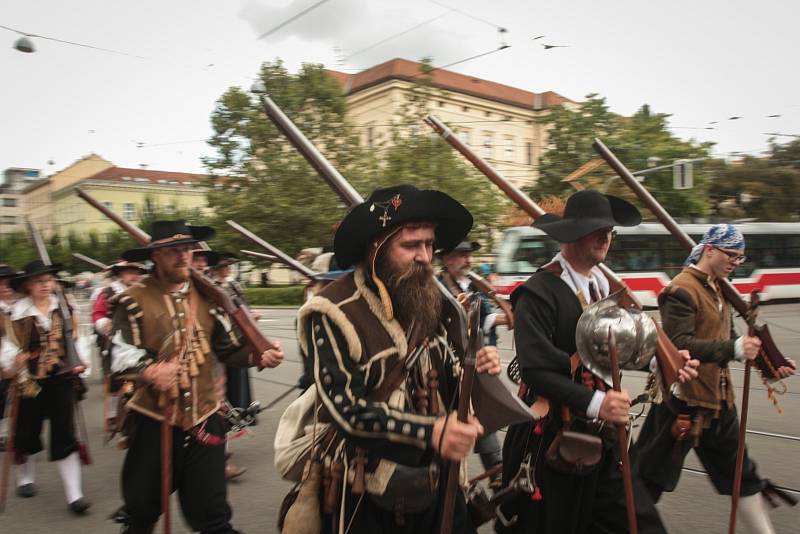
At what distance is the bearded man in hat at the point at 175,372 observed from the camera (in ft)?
11.3

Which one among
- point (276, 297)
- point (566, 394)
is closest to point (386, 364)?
point (566, 394)

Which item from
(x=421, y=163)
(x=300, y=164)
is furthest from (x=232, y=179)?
(x=421, y=163)

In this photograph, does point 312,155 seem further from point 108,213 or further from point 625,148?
point 625,148

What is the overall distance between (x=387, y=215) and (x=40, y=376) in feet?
13.6

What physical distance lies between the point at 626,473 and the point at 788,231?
24.6 m

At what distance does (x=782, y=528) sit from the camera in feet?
13.9

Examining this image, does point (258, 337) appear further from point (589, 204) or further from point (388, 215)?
point (589, 204)

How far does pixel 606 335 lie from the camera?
2748 mm

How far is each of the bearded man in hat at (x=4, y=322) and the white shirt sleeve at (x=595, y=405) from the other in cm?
456

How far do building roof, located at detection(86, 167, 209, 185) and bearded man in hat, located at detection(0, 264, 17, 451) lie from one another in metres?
63.7

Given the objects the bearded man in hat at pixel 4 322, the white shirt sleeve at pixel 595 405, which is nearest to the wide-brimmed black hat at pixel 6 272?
the bearded man in hat at pixel 4 322

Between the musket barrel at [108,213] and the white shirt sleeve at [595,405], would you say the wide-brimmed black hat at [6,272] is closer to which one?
the musket barrel at [108,213]

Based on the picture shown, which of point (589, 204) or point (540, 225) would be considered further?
point (540, 225)

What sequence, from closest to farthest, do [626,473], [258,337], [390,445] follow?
[390,445]
[626,473]
[258,337]
